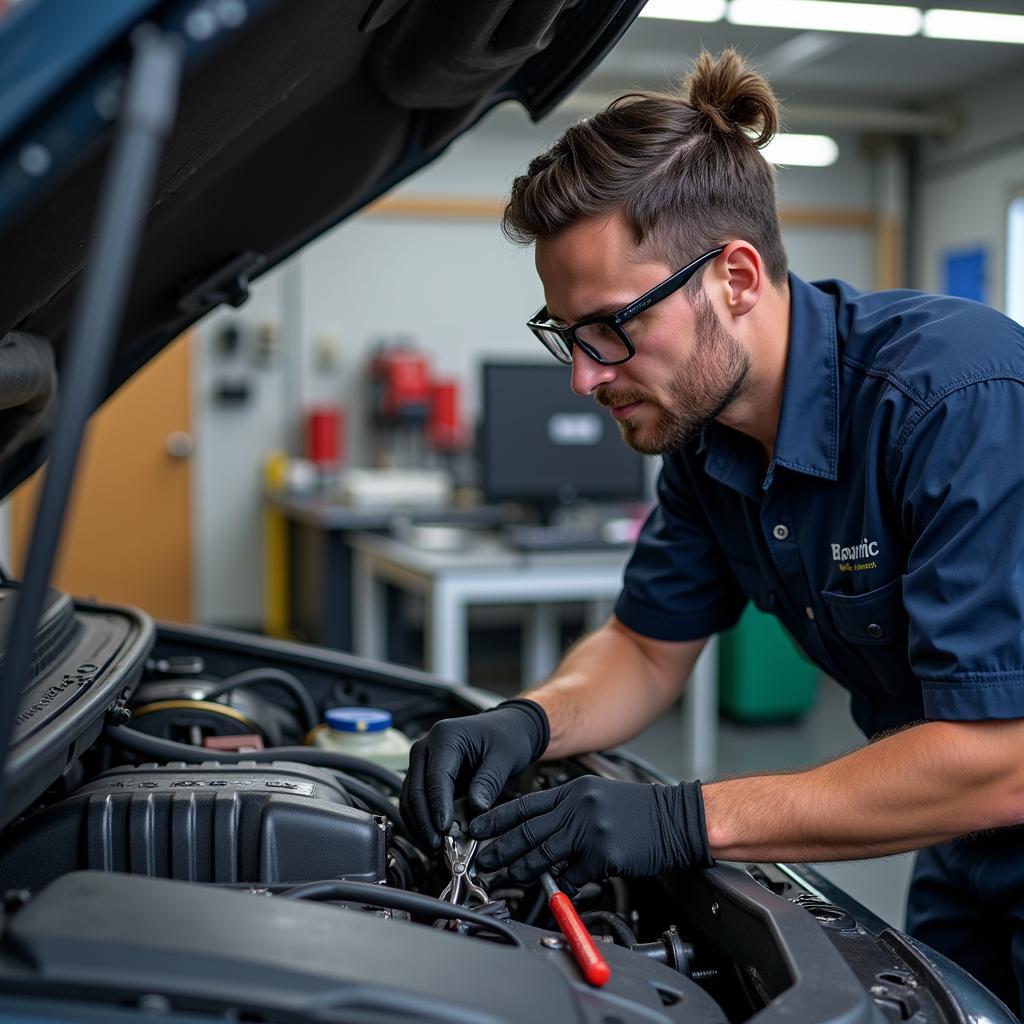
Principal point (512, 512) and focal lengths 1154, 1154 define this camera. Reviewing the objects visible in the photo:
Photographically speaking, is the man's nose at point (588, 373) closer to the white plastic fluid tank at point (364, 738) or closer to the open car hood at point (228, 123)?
the open car hood at point (228, 123)

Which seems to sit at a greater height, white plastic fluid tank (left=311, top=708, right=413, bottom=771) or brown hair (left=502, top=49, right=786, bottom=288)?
brown hair (left=502, top=49, right=786, bottom=288)

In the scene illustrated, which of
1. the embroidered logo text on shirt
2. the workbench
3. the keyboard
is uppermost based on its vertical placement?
the embroidered logo text on shirt

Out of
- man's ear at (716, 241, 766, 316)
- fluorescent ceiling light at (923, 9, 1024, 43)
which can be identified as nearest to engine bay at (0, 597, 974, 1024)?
man's ear at (716, 241, 766, 316)

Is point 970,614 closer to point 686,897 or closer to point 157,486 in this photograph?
point 686,897

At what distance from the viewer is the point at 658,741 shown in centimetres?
408

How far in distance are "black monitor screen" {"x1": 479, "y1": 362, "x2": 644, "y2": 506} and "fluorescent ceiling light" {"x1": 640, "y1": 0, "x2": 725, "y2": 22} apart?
1676mm

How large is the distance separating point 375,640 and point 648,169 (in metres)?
3.29

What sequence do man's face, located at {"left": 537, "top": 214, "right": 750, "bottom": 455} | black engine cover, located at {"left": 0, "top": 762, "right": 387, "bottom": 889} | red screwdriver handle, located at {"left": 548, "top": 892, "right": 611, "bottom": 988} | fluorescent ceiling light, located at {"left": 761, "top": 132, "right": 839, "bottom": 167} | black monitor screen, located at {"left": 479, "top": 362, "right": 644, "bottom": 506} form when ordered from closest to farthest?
1. red screwdriver handle, located at {"left": 548, "top": 892, "right": 611, "bottom": 988}
2. black engine cover, located at {"left": 0, "top": 762, "right": 387, "bottom": 889}
3. man's face, located at {"left": 537, "top": 214, "right": 750, "bottom": 455}
4. black monitor screen, located at {"left": 479, "top": 362, "right": 644, "bottom": 506}
5. fluorescent ceiling light, located at {"left": 761, "top": 132, "right": 839, "bottom": 167}

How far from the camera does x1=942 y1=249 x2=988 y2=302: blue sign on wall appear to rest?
6.43 meters

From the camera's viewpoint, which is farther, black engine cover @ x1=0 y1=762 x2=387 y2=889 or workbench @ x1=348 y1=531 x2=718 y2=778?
workbench @ x1=348 y1=531 x2=718 y2=778

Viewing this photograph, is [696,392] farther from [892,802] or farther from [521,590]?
[521,590]

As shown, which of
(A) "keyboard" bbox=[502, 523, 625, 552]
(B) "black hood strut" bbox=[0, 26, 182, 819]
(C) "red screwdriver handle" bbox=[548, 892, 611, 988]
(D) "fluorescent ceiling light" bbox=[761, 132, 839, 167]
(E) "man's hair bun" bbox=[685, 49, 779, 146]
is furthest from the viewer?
(D) "fluorescent ceiling light" bbox=[761, 132, 839, 167]

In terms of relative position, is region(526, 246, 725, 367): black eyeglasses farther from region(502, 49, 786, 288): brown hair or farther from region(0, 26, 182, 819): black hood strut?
region(0, 26, 182, 819): black hood strut

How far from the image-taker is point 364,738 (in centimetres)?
130
